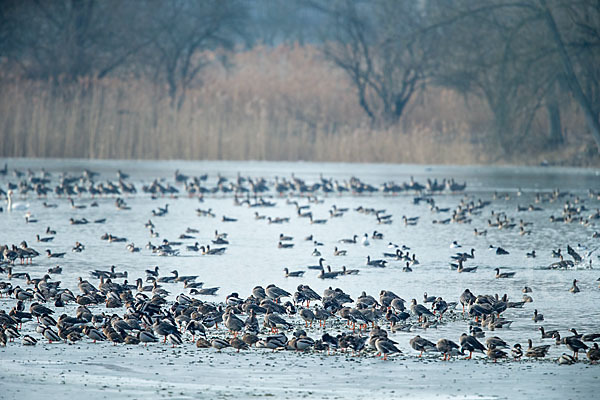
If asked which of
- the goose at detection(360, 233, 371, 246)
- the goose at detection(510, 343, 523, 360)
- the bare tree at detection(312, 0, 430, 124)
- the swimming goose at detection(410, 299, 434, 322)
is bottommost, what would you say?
the goose at detection(510, 343, 523, 360)

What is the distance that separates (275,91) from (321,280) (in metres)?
35.4

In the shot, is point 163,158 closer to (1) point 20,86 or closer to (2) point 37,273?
(1) point 20,86

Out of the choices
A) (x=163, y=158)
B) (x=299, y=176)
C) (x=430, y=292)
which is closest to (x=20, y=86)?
(x=163, y=158)

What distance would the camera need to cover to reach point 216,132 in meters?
41.2

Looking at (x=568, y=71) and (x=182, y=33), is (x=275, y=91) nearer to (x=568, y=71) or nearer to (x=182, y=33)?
(x=182, y=33)

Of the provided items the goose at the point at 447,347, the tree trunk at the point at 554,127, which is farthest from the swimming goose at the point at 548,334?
the tree trunk at the point at 554,127

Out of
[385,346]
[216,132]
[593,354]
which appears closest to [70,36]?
[216,132]

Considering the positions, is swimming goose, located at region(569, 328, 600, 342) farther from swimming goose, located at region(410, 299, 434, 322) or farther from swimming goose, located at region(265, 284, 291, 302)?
swimming goose, located at region(265, 284, 291, 302)

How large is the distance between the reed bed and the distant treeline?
0.24 ft

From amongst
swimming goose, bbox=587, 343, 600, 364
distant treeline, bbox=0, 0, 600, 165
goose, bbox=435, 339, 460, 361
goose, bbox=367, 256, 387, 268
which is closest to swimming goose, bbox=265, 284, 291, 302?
goose, bbox=435, 339, 460, 361

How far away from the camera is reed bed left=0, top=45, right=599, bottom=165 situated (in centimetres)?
3944

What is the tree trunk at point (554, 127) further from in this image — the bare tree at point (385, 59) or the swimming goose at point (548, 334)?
the swimming goose at point (548, 334)

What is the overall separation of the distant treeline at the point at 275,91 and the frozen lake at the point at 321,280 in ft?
14.9

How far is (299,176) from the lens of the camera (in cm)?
3800
